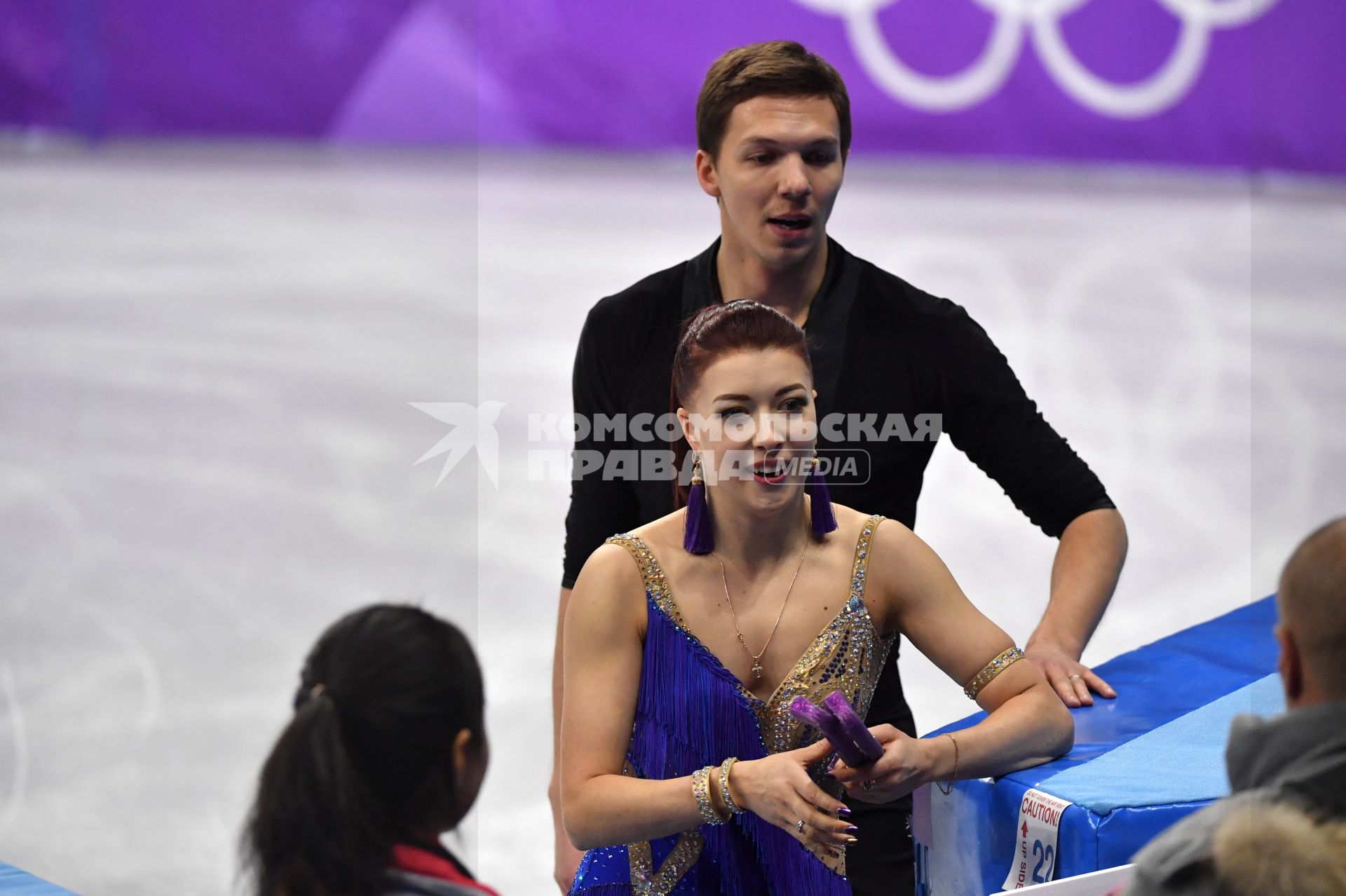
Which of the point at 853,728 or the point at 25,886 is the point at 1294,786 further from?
the point at 25,886

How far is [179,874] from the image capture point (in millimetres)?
3127

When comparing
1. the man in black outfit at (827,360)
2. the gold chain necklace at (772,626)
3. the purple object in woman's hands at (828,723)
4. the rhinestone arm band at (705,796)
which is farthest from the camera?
the man in black outfit at (827,360)

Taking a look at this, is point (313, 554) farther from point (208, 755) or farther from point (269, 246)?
point (269, 246)

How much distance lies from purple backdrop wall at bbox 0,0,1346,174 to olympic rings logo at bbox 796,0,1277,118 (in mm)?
13

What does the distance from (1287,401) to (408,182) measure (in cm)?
645

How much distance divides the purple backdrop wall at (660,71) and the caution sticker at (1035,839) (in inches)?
348

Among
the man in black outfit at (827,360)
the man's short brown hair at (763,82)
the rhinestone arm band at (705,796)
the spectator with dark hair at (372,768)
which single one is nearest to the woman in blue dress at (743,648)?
the rhinestone arm band at (705,796)

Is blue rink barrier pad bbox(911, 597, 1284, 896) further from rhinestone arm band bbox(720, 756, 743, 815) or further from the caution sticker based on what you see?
rhinestone arm band bbox(720, 756, 743, 815)

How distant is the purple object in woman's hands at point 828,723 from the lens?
1694 millimetres

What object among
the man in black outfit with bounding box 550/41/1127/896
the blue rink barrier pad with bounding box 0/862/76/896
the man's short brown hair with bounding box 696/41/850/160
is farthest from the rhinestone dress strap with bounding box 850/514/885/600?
the blue rink barrier pad with bounding box 0/862/76/896

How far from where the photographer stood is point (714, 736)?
6.45 feet

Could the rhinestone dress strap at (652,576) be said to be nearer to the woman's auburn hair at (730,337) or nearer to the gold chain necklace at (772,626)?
the gold chain necklace at (772,626)

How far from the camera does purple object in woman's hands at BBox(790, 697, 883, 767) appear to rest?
66.7 inches

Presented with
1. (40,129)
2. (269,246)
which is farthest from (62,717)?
(40,129)
